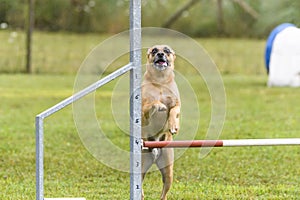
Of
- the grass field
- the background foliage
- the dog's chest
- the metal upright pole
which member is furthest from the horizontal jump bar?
the background foliage

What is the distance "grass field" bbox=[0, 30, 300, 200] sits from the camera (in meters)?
6.35

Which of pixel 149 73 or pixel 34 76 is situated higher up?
pixel 34 76

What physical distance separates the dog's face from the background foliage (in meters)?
15.6

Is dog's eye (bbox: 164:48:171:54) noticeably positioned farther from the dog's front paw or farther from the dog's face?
the dog's front paw

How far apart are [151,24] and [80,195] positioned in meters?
15.9

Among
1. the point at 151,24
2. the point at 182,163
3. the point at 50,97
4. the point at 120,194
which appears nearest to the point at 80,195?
the point at 120,194

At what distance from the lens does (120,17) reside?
21.7 metres

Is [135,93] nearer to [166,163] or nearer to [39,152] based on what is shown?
[39,152]

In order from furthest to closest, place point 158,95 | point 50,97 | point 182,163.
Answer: point 50,97
point 182,163
point 158,95

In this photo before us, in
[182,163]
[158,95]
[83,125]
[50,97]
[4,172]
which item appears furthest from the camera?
[50,97]

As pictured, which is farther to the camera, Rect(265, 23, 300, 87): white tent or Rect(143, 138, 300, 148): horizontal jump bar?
Rect(265, 23, 300, 87): white tent

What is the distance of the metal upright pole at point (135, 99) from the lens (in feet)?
16.1

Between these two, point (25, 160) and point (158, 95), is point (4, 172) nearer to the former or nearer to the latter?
point (25, 160)

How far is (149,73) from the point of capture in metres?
5.39
